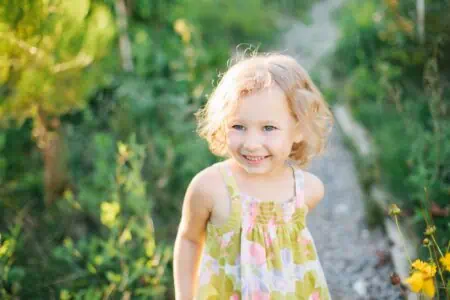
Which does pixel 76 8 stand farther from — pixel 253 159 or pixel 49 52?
pixel 253 159

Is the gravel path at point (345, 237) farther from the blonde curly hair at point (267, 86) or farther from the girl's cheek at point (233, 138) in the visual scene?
the girl's cheek at point (233, 138)

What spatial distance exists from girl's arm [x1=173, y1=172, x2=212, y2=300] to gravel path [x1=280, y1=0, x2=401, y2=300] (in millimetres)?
793

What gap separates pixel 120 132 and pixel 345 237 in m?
1.75

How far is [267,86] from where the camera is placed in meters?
1.96

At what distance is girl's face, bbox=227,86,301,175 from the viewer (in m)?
1.94

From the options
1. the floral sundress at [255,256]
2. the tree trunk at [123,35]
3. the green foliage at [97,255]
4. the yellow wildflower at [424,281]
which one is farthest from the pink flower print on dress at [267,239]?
the tree trunk at [123,35]

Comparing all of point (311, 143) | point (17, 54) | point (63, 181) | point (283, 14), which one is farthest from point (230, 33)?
point (311, 143)

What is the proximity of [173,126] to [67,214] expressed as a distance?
1.01 meters

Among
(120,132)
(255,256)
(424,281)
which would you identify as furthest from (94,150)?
(424,281)

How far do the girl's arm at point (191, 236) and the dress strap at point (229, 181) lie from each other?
2.5 inches

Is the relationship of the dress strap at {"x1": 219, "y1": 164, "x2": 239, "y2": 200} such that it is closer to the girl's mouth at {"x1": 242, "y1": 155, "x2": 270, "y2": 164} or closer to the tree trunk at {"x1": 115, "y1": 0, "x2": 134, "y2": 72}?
the girl's mouth at {"x1": 242, "y1": 155, "x2": 270, "y2": 164}

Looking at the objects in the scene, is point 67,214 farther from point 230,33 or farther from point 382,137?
point 230,33

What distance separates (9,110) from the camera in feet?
11.2

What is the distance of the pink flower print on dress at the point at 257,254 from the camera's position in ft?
6.48
